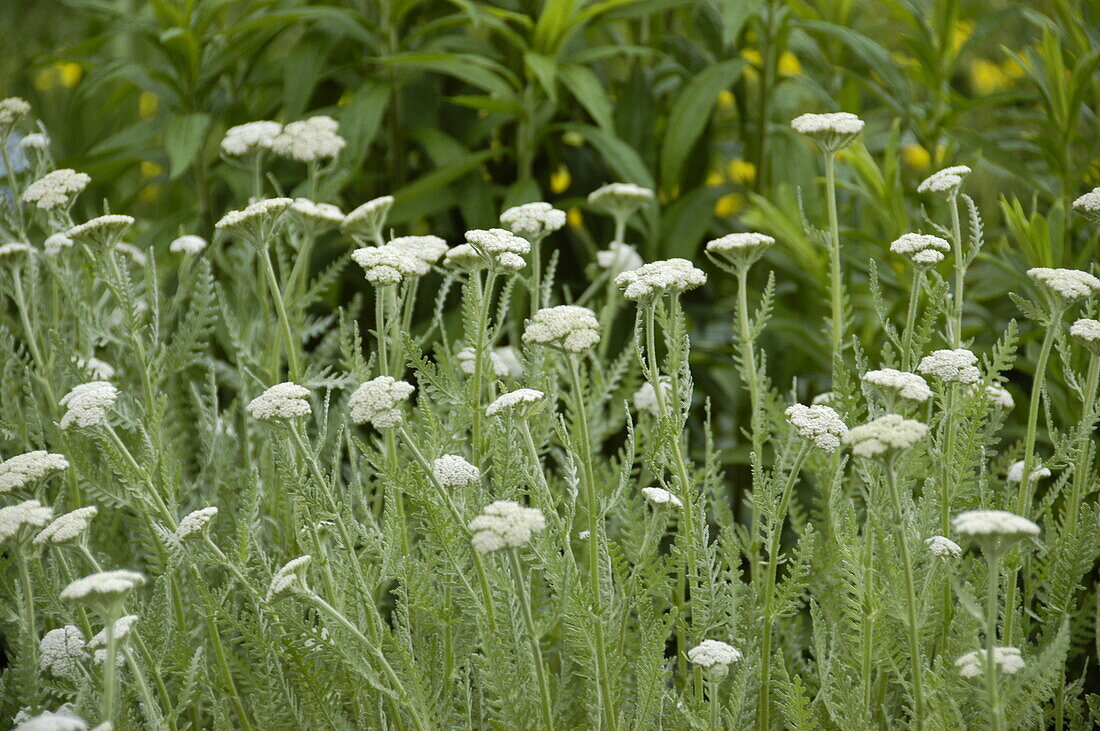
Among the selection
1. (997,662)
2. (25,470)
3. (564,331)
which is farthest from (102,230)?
(997,662)

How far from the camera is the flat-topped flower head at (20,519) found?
2.40 ft

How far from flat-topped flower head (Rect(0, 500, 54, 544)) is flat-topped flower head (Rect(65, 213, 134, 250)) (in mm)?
280

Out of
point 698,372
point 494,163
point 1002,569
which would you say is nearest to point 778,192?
point 698,372

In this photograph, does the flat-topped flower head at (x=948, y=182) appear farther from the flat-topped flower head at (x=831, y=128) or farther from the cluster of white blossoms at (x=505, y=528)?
the cluster of white blossoms at (x=505, y=528)

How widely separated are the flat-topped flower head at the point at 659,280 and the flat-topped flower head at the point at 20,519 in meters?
0.49

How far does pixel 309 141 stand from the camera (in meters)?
1.21

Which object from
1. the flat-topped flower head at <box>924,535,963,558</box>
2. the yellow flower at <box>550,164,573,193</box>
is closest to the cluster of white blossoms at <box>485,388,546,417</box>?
the flat-topped flower head at <box>924,535,963,558</box>

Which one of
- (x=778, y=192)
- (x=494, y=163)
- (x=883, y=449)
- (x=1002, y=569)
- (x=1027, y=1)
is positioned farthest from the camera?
(x=1027, y=1)

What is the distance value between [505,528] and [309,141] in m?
0.74

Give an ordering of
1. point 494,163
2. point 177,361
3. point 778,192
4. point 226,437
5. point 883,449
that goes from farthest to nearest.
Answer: point 494,163 → point 778,192 → point 226,437 → point 177,361 → point 883,449

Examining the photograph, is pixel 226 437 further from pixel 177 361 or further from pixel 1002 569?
pixel 1002 569

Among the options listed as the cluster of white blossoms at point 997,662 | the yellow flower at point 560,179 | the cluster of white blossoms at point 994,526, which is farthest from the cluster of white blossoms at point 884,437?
the yellow flower at point 560,179

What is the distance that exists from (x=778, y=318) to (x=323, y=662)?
0.81 m

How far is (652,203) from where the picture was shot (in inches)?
56.6
